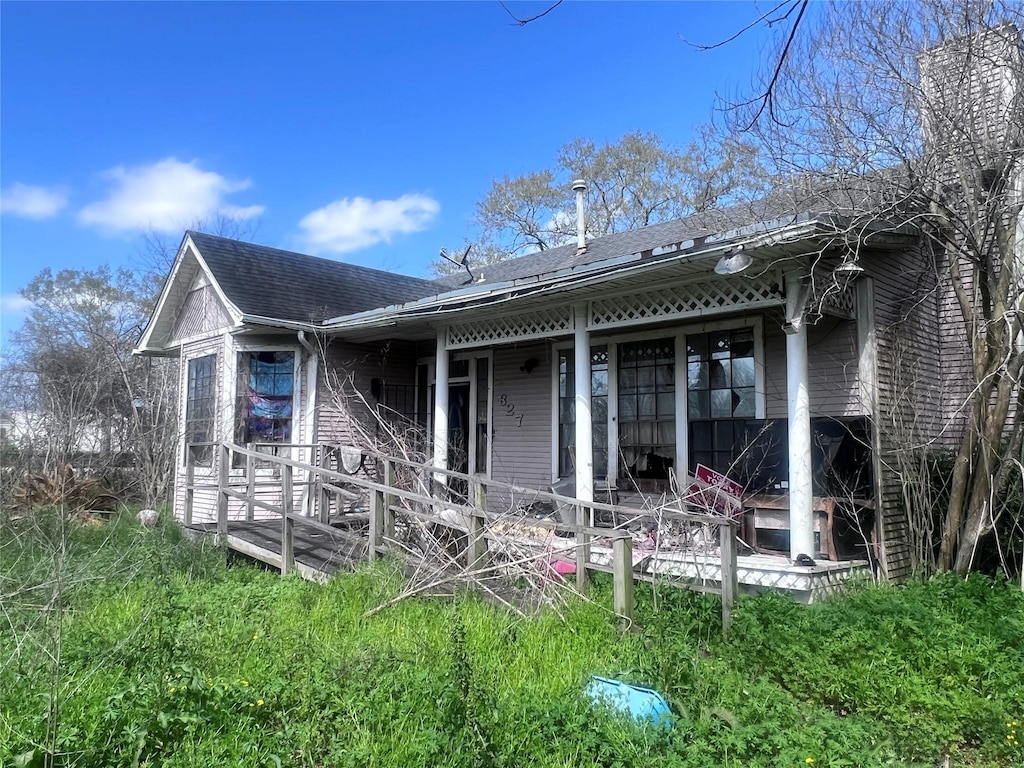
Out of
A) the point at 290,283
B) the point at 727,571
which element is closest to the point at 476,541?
the point at 727,571

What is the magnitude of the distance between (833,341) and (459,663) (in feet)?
17.4

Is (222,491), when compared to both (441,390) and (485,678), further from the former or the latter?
(485,678)

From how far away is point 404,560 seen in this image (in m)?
5.95

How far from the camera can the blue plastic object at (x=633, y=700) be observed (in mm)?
3363

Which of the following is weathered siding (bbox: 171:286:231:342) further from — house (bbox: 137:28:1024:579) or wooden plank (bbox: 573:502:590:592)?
wooden plank (bbox: 573:502:590:592)

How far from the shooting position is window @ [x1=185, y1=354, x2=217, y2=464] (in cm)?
1083

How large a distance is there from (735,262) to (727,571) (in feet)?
8.14

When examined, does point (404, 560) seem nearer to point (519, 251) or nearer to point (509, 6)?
point (509, 6)

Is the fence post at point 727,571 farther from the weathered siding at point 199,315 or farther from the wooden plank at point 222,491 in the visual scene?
the weathered siding at point 199,315

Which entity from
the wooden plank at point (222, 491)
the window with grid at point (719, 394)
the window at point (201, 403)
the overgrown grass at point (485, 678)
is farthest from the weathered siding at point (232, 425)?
the window with grid at point (719, 394)

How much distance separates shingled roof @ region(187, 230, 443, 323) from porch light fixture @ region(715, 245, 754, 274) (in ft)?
22.4

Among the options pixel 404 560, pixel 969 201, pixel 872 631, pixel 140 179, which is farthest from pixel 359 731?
pixel 140 179

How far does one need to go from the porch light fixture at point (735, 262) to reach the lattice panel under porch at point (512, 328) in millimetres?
2599

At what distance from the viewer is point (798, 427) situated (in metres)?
5.91
